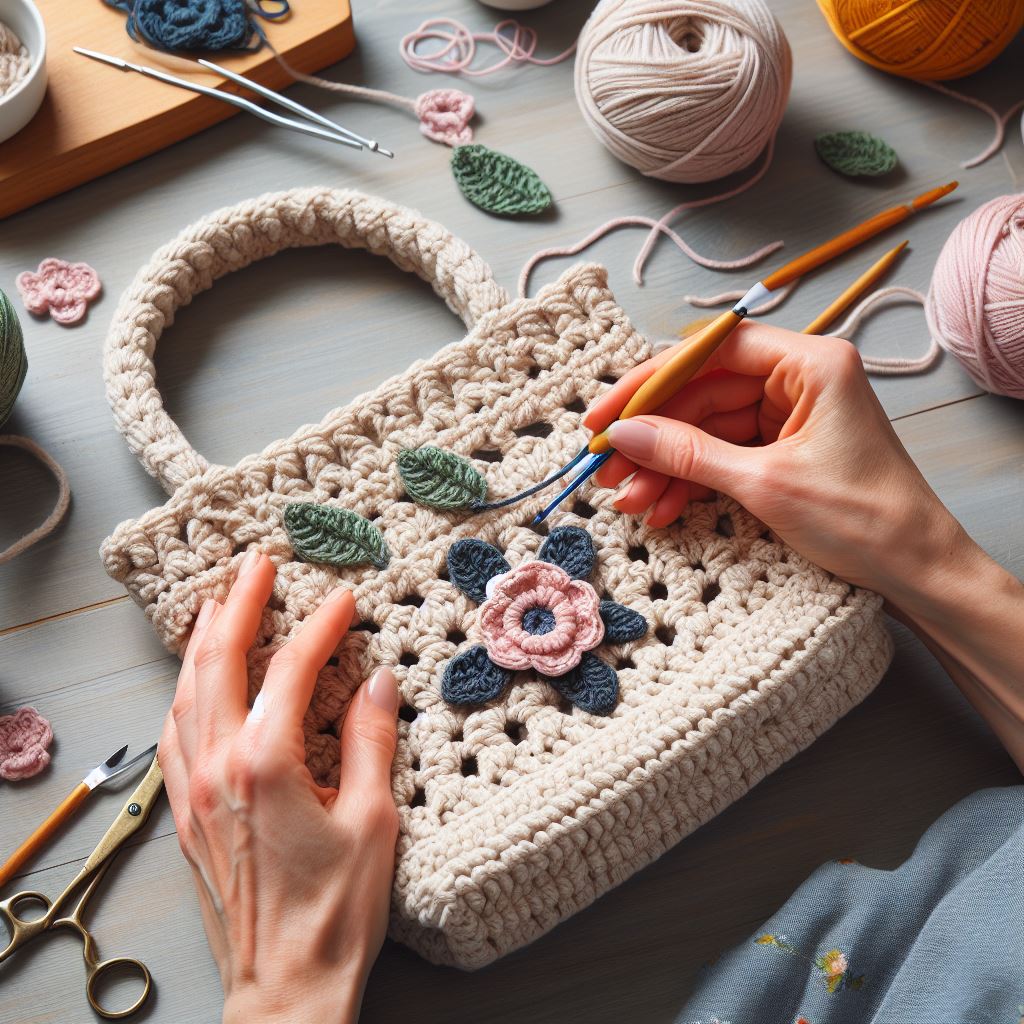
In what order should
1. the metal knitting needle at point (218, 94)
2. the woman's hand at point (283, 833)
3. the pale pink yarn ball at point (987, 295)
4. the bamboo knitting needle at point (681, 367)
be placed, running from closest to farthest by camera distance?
the woman's hand at point (283, 833) < the bamboo knitting needle at point (681, 367) < the pale pink yarn ball at point (987, 295) < the metal knitting needle at point (218, 94)

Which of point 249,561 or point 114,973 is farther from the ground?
point 249,561

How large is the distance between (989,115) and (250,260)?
0.82 meters

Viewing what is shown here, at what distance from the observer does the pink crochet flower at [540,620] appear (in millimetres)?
811

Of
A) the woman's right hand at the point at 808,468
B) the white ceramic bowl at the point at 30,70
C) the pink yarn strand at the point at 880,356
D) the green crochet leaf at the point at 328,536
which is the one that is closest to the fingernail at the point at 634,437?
the woman's right hand at the point at 808,468

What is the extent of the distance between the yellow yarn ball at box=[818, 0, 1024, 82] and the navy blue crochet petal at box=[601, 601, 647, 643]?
0.71 m

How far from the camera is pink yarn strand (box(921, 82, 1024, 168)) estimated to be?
3.69 ft

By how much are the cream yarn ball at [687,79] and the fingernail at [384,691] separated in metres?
0.59

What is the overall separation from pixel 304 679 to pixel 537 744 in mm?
184

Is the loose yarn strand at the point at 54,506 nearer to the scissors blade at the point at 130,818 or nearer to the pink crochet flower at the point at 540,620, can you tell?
the scissors blade at the point at 130,818

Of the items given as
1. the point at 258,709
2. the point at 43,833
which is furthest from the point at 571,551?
the point at 43,833

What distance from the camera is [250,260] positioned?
1016 millimetres

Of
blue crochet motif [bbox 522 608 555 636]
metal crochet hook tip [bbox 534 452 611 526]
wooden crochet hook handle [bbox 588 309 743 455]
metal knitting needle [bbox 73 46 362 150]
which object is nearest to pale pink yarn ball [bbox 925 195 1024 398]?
wooden crochet hook handle [bbox 588 309 743 455]

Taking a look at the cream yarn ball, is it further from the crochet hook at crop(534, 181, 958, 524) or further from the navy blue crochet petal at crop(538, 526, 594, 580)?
→ the navy blue crochet petal at crop(538, 526, 594, 580)

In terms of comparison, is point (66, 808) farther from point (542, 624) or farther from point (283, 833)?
point (542, 624)
